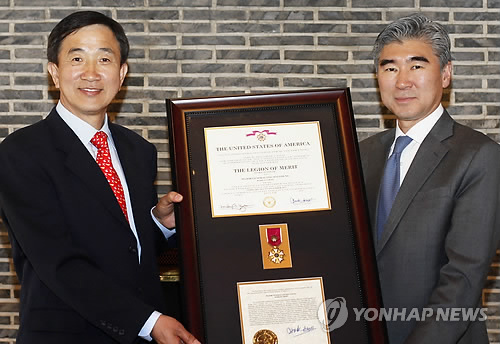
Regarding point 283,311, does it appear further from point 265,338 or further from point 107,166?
point 107,166

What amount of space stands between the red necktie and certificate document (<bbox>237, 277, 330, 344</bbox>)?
582 millimetres

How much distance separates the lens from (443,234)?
2.37 meters

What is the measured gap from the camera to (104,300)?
2.30 m

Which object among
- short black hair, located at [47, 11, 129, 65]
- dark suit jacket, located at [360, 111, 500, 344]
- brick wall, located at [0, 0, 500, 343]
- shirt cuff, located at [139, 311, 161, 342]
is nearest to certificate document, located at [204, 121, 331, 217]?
dark suit jacket, located at [360, 111, 500, 344]

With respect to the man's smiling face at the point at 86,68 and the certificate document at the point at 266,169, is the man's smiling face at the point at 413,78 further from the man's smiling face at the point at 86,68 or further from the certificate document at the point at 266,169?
the man's smiling face at the point at 86,68

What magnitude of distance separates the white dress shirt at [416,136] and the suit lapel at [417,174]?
75mm

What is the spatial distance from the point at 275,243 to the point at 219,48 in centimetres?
195

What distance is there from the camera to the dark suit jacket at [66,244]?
7.54 ft

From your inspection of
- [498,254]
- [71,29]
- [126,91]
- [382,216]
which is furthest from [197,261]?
[498,254]

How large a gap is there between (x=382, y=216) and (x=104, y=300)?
1.09 meters

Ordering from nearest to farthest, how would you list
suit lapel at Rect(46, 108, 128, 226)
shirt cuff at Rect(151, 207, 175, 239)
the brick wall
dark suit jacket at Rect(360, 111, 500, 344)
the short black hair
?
dark suit jacket at Rect(360, 111, 500, 344) < suit lapel at Rect(46, 108, 128, 226) < the short black hair < shirt cuff at Rect(151, 207, 175, 239) < the brick wall

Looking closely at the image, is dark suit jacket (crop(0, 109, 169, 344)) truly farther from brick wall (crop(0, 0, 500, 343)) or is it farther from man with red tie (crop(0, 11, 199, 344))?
brick wall (crop(0, 0, 500, 343))
